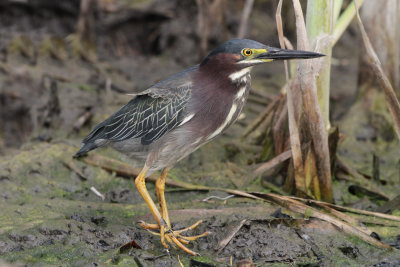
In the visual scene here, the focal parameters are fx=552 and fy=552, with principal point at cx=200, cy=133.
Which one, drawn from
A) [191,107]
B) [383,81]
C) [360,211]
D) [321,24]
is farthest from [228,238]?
[321,24]

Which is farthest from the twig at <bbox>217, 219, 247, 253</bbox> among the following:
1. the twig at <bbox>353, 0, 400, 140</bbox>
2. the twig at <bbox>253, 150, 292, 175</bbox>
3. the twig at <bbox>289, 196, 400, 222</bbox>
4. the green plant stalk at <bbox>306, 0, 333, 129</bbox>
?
the twig at <bbox>353, 0, 400, 140</bbox>

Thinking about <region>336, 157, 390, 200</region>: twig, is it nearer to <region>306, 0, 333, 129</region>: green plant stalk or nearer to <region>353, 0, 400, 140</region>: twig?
<region>353, 0, 400, 140</region>: twig

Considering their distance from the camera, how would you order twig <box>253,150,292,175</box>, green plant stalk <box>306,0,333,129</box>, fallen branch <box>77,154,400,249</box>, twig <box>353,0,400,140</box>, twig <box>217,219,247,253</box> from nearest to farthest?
twig <box>217,219,247,253</box>
fallen branch <box>77,154,400,249</box>
twig <box>353,0,400,140</box>
green plant stalk <box>306,0,333,129</box>
twig <box>253,150,292,175</box>

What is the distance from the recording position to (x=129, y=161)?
180 inches

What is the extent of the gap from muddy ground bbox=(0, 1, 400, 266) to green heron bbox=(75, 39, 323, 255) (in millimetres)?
352

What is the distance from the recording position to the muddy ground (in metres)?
3.80

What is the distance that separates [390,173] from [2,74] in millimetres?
5151

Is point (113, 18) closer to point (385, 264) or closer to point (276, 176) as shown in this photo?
point (276, 176)

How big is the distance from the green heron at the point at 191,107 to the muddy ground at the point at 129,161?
35 centimetres

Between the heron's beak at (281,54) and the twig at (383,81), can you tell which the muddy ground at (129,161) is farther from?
the heron's beak at (281,54)

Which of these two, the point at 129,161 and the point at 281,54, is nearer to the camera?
the point at 281,54

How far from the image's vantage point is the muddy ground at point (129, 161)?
3.80m

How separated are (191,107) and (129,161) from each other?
2.86 feet

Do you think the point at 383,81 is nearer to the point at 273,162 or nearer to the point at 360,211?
the point at 360,211
